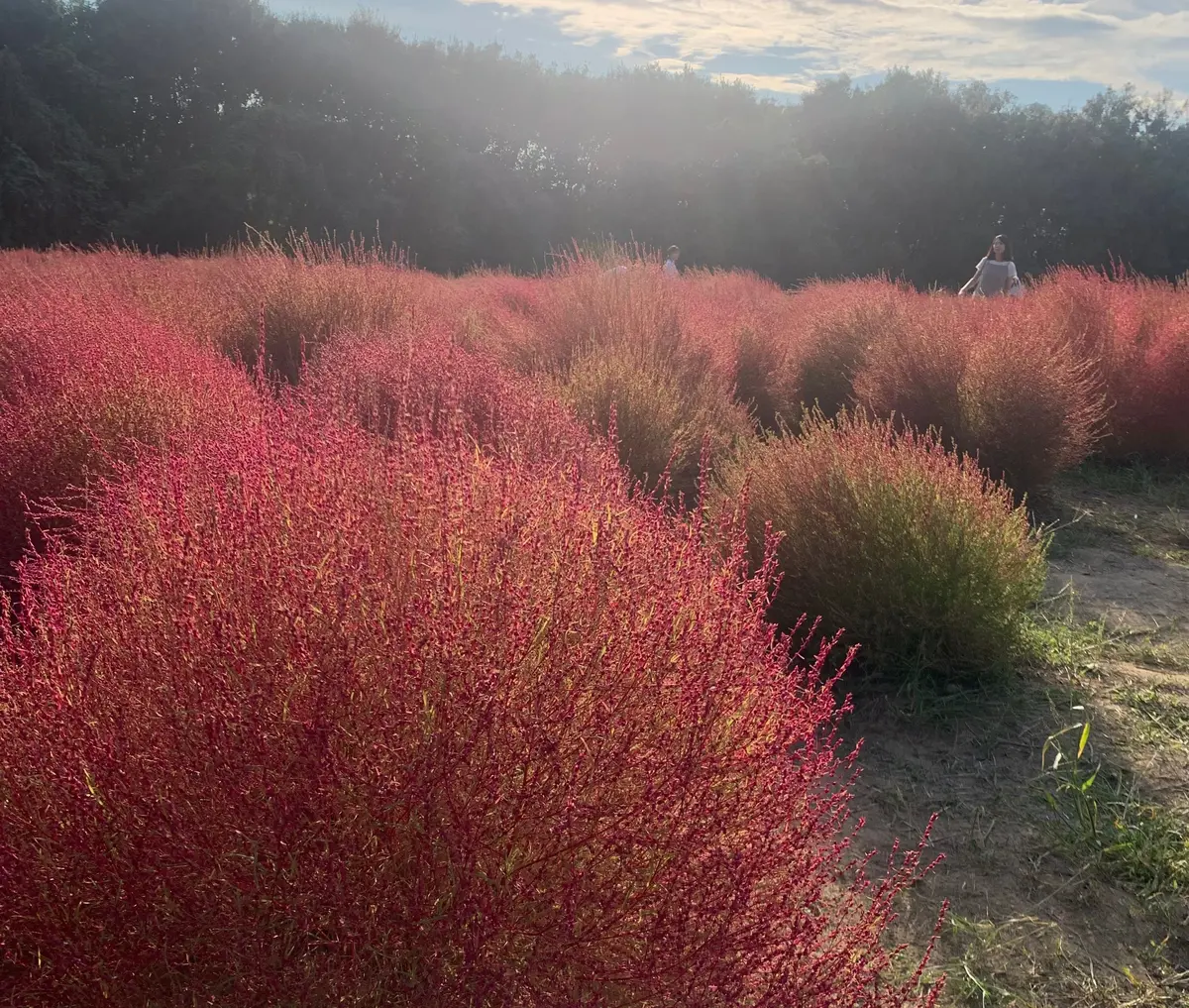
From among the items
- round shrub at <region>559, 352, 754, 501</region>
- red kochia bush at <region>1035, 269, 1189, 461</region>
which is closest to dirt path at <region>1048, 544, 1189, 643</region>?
round shrub at <region>559, 352, 754, 501</region>

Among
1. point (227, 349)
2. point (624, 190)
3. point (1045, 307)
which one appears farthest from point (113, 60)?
point (1045, 307)

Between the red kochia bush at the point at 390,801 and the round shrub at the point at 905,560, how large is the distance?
204 centimetres

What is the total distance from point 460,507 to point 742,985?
99 cm

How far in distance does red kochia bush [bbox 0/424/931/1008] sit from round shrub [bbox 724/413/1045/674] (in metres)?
2.04

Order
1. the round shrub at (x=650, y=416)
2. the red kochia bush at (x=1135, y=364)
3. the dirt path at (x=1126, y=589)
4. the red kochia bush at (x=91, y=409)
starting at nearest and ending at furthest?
1. the red kochia bush at (x=91, y=409)
2. the dirt path at (x=1126, y=589)
3. the round shrub at (x=650, y=416)
4. the red kochia bush at (x=1135, y=364)

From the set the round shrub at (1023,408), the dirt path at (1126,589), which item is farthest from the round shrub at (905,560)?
the round shrub at (1023,408)

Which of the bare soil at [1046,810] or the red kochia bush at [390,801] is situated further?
the bare soil at [1046,810]

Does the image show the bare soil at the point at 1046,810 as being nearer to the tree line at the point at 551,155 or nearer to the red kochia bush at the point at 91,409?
the red kochia bush at the point at 91,409

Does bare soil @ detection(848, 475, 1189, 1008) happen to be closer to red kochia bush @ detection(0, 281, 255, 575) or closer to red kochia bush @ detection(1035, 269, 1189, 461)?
red kochia bush @ detection(0, 281, 255, 575)

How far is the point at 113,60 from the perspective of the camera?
2484 cm

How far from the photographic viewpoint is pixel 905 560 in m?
3.56

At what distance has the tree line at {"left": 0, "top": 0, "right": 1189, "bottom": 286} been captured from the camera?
946 inches

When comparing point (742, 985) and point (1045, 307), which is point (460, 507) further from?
point (1045, 307)

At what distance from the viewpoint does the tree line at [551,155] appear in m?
24.0
